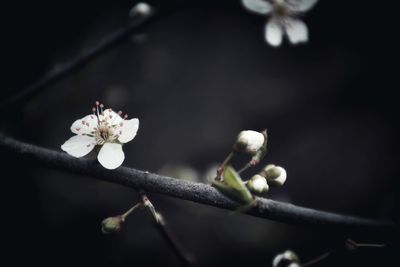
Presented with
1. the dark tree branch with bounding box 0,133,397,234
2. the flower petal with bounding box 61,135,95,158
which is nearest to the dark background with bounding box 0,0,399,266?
the flower petal with bounding box 61,135,95,158

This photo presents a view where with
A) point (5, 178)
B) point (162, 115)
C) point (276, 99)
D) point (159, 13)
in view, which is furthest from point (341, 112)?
point (5, 178)

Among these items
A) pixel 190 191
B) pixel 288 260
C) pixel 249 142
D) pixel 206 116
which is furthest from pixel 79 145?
pixel 206 116

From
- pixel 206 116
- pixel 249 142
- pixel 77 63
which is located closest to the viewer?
pixel 249 142

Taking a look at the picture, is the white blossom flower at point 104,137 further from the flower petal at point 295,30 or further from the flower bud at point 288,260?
the flower petal at point 295,30

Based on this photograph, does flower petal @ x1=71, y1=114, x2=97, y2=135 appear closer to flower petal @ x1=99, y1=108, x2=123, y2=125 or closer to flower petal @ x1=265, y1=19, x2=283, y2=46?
flower petal @ x1=99, y1=108, x2=123, y2=125

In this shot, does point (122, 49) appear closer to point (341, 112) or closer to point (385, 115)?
point (341, 112)

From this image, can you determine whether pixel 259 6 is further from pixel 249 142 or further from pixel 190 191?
pixel 190 191
